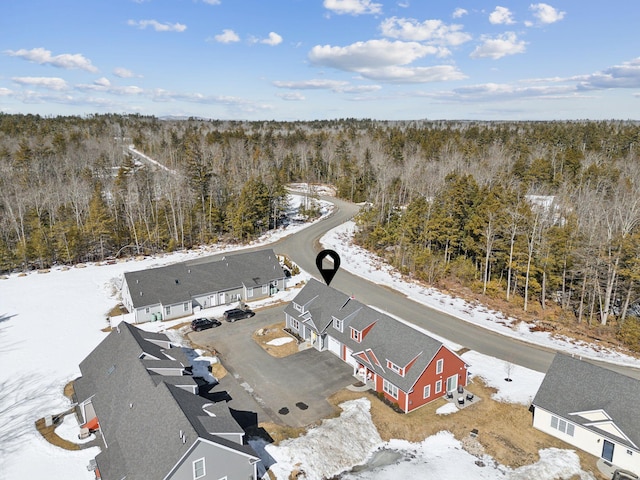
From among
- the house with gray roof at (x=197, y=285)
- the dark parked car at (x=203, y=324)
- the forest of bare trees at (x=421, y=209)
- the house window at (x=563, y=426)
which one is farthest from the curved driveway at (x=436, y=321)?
the dark parked car at (x=203, y=324)

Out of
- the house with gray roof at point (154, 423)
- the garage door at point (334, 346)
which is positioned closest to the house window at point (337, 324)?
the garage door at point (334, 346)

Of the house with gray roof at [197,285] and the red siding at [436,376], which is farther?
the house with gray roof at [197,285]

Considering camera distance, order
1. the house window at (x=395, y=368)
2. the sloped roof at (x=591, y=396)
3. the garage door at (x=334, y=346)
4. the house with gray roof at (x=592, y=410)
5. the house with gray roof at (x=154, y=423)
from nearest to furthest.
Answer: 1. the house with gray roof at (x=154, y=423)
2. the house with gray roof at (x=592, y=410)
3. the sloped roof at (x=591, y=396)
4. the house window at (x=395, y=368)
5. the garage door at (x=334, y=346)

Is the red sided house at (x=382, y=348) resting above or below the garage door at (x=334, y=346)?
above

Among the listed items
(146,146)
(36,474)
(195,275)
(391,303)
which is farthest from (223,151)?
(36,474)

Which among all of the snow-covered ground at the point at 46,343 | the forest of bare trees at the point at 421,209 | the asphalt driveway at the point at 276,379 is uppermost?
the forest of bare trees at the point at 421,209

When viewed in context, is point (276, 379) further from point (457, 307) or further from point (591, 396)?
point (457, 307)

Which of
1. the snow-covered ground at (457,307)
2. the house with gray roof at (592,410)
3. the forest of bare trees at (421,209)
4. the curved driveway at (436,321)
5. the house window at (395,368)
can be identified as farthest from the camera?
the forest of bare trees at (421,209)

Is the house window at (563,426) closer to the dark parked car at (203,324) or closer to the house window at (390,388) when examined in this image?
the house window at (390,388)
